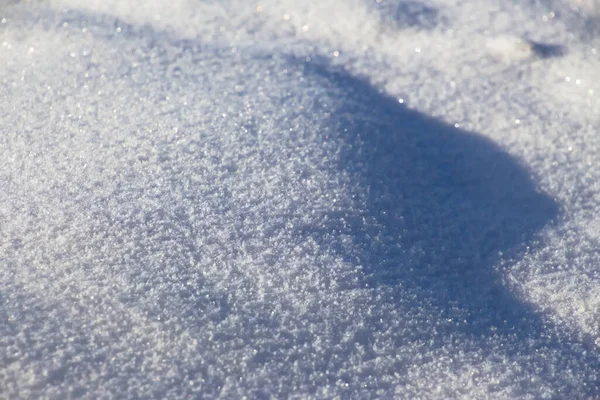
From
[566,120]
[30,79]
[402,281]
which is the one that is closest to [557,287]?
[402,281]

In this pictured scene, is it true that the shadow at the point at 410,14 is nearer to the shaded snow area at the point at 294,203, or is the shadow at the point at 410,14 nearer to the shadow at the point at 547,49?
the shaded snow area at the point at 294,203

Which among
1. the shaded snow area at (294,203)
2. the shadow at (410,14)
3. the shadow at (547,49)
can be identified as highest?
the shadow at (547,49)

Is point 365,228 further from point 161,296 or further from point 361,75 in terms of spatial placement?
point 361,75

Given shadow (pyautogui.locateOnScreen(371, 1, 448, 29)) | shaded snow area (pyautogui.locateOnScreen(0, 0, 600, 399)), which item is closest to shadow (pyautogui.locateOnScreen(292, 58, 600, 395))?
shaded snow area (pyautogui.locateOnScreen(0, 0, 600, 399))

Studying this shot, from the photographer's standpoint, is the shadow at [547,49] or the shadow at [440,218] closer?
the shadow at [440,218]

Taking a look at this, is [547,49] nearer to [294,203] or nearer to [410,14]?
[410,14]

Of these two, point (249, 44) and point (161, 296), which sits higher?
point (249, 44)

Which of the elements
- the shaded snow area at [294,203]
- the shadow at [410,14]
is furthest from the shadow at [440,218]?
the shadow at [410,14]

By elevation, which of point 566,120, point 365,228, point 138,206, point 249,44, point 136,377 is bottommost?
point 136,377
